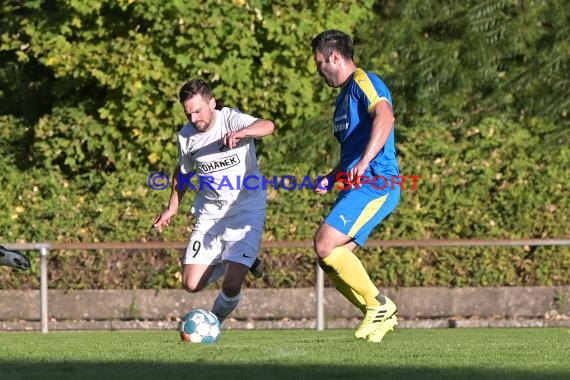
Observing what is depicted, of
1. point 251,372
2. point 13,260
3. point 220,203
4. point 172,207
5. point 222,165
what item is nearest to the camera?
point 251,372

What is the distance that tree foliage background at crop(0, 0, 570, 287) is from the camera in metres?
15.1

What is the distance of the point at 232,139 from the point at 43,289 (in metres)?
5.59

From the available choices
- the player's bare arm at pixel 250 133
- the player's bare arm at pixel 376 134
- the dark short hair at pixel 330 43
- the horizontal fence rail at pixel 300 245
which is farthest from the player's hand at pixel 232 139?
the horizontal fence rail at pixel 300 245

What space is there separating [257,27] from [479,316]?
4842 millimetres

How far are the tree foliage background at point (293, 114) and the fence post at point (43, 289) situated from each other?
0.94m

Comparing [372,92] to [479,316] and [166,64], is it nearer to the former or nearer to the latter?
[479,316]

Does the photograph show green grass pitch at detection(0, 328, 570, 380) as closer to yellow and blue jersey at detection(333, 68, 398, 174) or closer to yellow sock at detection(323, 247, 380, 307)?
yellow sock at detection(323, 247, 380, 307)

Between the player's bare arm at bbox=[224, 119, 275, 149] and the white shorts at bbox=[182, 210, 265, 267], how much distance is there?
77 centimetres

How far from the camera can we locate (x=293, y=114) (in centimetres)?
1670

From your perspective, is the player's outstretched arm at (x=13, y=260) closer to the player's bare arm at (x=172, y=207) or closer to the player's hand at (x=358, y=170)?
the player's bare arm at (x=172, y=207)

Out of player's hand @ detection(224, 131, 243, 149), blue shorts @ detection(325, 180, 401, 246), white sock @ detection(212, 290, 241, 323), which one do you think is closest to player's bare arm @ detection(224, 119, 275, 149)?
player's hand @ detection(224, 131, 243, 149)

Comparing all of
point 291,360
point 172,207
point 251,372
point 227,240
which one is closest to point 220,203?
point 227,240

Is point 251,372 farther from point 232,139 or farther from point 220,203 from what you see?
point 220,203

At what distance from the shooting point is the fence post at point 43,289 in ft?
45.4
